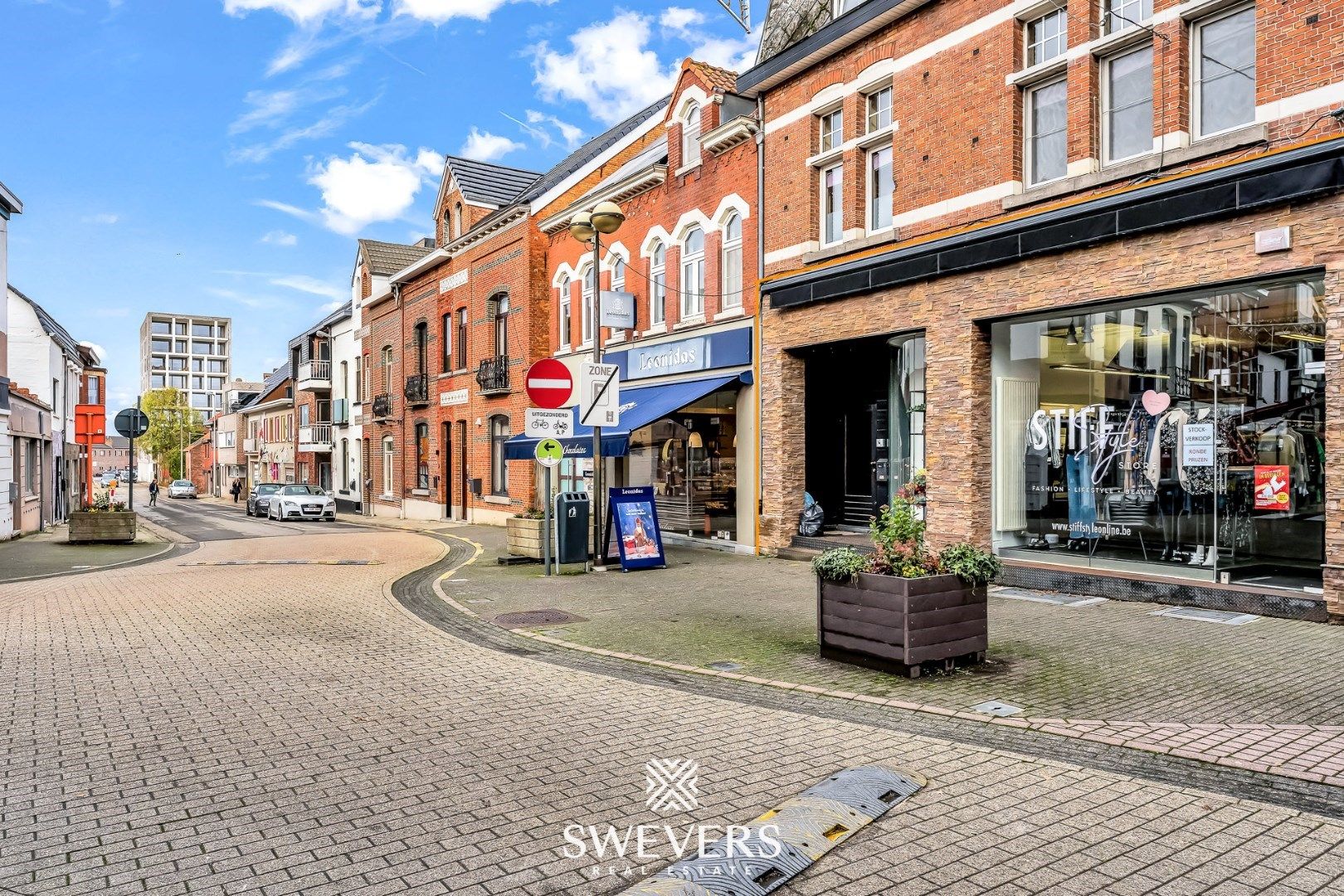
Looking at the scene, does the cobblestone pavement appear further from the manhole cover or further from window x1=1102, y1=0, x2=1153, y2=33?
window x1=1102, y1=0, x2=1153, y2=33

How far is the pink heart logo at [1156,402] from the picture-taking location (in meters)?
10.8

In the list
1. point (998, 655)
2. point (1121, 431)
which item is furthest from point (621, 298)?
point (998, 655)

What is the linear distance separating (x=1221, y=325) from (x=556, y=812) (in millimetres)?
9347

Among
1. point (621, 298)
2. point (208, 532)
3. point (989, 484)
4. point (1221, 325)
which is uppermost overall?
point (621, 298)

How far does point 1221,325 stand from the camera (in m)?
10.3

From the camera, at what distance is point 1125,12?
36.0 ft

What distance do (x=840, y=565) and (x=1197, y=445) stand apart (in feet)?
18.7

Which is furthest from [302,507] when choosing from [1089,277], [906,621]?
[906,621]

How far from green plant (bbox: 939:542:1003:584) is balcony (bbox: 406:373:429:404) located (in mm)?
27604

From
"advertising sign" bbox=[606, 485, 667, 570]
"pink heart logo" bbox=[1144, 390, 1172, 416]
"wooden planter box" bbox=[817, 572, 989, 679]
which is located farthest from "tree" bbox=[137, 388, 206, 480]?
"wooden planter box" bbox=[817, 572, 989, 679]

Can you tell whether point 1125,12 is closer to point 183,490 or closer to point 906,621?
point 906,621

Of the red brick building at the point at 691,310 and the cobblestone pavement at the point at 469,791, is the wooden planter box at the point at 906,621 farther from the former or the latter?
the red brick building at the point at 691,310

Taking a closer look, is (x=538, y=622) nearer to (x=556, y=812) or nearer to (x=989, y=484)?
(x=556, y=812)

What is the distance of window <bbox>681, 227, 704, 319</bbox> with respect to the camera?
18.3 m
